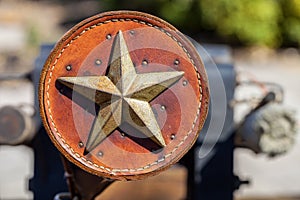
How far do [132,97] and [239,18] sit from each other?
734 cm

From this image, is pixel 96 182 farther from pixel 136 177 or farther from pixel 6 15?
pixel 6 15

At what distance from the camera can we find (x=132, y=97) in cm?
156

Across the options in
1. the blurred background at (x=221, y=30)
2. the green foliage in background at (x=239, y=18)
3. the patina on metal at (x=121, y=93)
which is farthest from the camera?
the green foliage in background at (x=239, y=18)

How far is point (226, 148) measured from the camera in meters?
2.25

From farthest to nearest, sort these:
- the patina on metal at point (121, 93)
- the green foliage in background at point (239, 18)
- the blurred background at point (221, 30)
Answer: the green foliage in background at point (239, 18) → the blurred background at point (221, 30) → the patina on metal at point (121, 93)

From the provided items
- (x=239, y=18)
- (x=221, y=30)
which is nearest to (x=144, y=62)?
(x=239, y=18)

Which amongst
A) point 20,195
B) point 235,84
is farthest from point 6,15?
point 235,84

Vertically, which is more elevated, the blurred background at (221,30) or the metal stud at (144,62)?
the metal stud at (144,62)

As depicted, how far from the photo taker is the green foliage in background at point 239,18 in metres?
8.69

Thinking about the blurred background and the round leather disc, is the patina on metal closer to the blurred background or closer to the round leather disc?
the round leather disc

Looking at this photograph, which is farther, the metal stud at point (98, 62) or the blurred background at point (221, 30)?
the blurred background at point (221, 30)

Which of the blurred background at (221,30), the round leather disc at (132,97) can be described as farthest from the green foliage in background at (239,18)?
the round leather disc at (132,97)

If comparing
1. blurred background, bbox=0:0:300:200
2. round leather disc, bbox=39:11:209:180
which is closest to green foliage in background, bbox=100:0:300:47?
blurred background, bbox=0:0:300:200

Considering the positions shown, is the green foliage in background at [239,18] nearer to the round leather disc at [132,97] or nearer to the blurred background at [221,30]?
the blurred background at [221,30]
